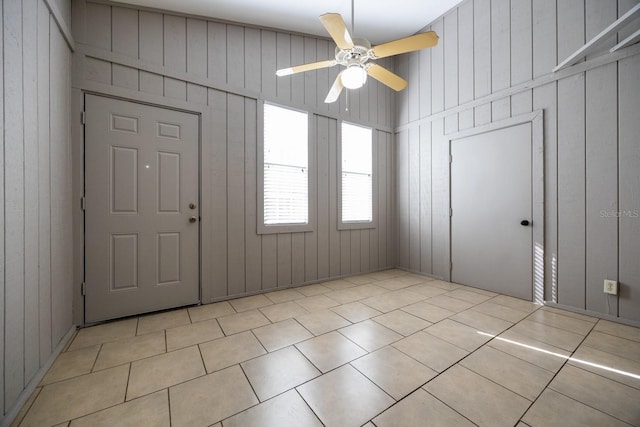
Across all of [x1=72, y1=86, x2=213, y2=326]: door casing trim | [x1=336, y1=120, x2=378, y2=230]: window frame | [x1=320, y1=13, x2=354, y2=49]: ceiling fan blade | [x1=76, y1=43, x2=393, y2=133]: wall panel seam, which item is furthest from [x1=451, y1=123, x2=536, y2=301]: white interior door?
[x1=72, y1=86, x2=213, y2=326]: door casing trim

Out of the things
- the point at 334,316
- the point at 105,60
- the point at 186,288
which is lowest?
the point at 334,316

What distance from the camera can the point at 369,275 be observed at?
4145 mm

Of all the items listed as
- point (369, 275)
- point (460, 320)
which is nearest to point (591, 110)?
point (460, 320)

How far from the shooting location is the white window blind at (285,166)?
10.9 feet

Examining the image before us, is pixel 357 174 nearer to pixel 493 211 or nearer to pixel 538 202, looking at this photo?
pixel 493 211

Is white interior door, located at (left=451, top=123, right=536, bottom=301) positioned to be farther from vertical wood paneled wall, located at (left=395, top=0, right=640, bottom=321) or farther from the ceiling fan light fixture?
the ceiling fan light fixture

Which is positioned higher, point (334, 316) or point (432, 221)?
point (432, 221)

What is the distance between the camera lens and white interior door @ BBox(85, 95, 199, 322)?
239cm

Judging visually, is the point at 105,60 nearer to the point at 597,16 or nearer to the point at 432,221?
the point at 432,221

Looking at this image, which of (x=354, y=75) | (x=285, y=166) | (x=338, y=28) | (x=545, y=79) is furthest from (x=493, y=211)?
(x=338, y=28)

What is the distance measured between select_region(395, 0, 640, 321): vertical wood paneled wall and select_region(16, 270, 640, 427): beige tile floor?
1.87 ft

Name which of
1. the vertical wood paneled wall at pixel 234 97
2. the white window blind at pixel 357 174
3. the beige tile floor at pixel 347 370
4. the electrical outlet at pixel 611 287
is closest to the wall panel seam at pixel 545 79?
the white window blind at pixel 357 174

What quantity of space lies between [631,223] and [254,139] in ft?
12.9

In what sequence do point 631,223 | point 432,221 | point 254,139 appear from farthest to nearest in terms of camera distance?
1. point 432,221
2. point 254,139
3. point 631,223
